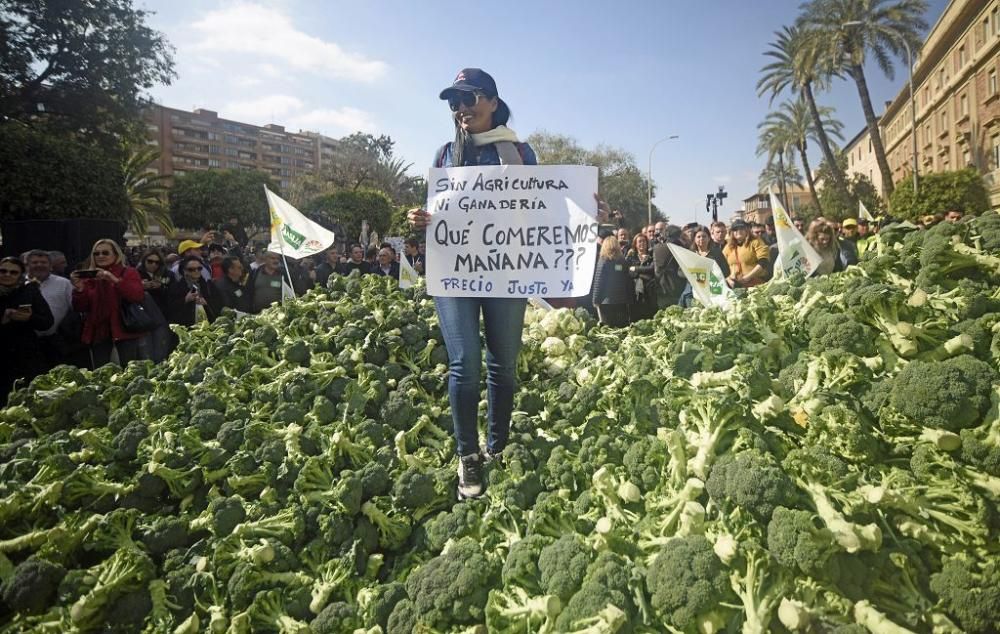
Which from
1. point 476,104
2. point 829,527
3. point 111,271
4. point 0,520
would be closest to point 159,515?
point 0,520

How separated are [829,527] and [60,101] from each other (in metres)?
31.4

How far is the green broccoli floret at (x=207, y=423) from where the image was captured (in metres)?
3.54

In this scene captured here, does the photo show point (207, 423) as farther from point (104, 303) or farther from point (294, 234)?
point (294, 234)

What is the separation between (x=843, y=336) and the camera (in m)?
2.92

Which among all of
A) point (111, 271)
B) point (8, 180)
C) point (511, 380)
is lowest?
point (511, 380)

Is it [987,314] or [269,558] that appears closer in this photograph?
[269,558]

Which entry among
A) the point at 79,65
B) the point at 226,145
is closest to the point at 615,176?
the point at 79,65

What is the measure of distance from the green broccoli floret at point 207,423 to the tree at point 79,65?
26.4m

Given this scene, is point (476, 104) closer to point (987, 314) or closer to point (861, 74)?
point (987, 314)

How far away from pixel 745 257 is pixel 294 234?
610 cm

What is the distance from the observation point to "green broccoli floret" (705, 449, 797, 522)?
80.8 inches

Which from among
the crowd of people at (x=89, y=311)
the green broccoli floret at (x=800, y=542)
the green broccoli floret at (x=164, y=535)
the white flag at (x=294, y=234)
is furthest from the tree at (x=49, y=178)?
the green broccoli floret at (x=800, y=542)

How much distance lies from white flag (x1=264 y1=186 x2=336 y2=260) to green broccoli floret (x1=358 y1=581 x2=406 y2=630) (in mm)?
5224

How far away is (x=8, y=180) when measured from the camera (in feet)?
58.4
